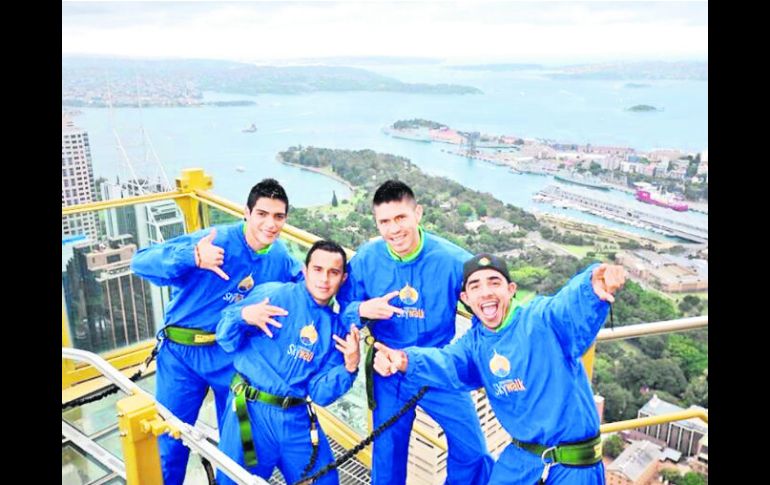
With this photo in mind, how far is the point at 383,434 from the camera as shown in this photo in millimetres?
2314

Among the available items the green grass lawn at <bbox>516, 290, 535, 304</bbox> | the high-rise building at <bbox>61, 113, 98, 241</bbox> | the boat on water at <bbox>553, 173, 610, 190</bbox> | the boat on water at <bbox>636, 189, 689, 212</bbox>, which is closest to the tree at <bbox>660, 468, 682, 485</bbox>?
the green grass lawn at <bbox>516, 290, 535, 304</bbox>

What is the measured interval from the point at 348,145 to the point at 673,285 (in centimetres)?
431

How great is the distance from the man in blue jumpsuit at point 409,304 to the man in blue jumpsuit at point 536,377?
0.78 ft

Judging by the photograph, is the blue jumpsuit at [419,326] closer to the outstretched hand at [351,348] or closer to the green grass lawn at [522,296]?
the outstretched hand at [351,348]

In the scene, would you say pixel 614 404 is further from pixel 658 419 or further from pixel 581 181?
pixel 581 181

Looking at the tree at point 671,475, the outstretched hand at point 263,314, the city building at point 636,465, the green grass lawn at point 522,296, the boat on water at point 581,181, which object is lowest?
the tree at point 671,475

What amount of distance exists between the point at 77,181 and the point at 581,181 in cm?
588

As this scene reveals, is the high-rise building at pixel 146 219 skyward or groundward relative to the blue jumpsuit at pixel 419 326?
skyward

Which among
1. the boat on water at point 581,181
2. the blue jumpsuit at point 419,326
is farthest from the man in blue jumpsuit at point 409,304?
the boat on water at point 581,181

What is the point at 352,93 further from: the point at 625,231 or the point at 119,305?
the point at 119,305

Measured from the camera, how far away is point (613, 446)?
7.91 ft

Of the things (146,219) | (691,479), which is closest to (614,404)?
(691,479)

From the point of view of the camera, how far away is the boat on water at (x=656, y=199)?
7.69 m
